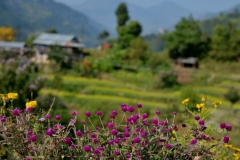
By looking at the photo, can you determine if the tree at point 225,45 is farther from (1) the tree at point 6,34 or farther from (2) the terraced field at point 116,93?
(1) the tree at point 6,34

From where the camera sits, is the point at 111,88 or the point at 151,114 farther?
the point at 111,88

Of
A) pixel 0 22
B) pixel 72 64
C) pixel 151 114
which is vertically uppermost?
pixel 0 22

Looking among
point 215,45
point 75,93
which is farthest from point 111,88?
point 215,45

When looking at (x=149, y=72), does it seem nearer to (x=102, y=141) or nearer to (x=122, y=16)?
(x=122, y=16)

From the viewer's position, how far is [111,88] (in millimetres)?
25750

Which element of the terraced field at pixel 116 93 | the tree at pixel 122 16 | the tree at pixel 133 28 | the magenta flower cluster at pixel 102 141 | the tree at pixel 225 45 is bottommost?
the terraced field at pixel 116 93

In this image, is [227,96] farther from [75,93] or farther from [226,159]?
[226,159]

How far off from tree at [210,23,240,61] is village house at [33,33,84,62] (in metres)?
12.4

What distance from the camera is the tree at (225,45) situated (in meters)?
31.5

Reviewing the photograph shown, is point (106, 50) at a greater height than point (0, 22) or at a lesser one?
lesser

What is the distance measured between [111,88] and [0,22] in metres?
164

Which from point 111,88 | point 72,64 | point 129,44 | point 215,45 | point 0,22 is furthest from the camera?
point 0,22

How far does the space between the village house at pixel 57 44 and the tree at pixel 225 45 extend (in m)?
12.4

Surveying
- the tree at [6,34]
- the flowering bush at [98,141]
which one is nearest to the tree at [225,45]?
the tree at [6,34]
